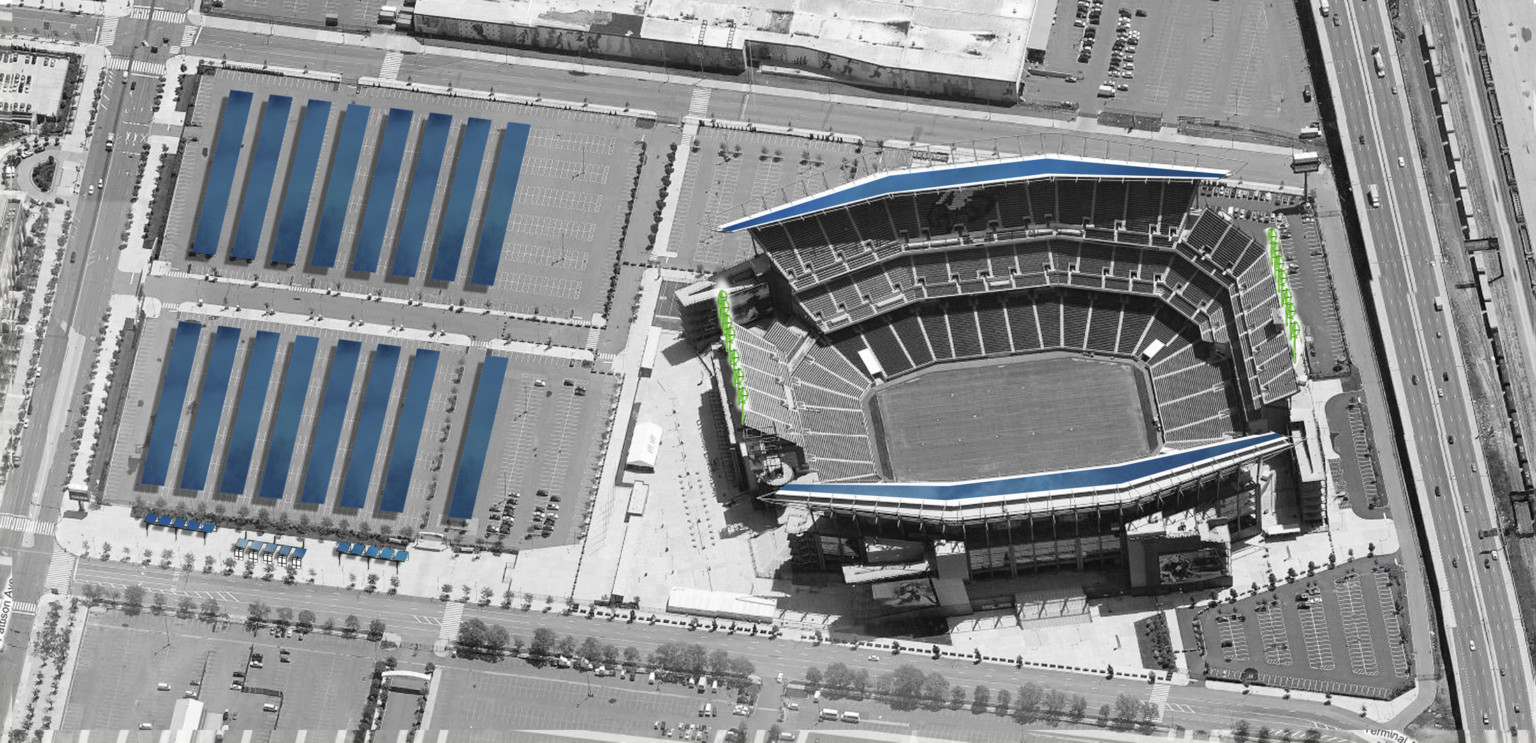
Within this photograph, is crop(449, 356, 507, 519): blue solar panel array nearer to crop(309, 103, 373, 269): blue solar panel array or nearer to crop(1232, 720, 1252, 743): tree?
crop(309, 103, 373, 269): blue solar panel array

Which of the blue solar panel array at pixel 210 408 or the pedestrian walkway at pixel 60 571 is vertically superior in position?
the blue solar panel array at pixel 210 408

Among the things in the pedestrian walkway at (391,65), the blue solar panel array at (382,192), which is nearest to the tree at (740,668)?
the blue solar panel array at (382,192)

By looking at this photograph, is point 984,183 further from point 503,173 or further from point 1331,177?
point 503,173

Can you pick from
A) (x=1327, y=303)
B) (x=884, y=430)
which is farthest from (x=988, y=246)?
(x=1327, y=303)

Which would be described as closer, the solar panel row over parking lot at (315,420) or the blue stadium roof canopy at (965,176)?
the blue stadium roof canopy at (965,176)

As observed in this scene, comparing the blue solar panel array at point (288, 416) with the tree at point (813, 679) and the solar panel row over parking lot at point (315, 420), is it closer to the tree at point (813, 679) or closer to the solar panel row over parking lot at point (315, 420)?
the solar panel row over parking lot at point (315, 420)
